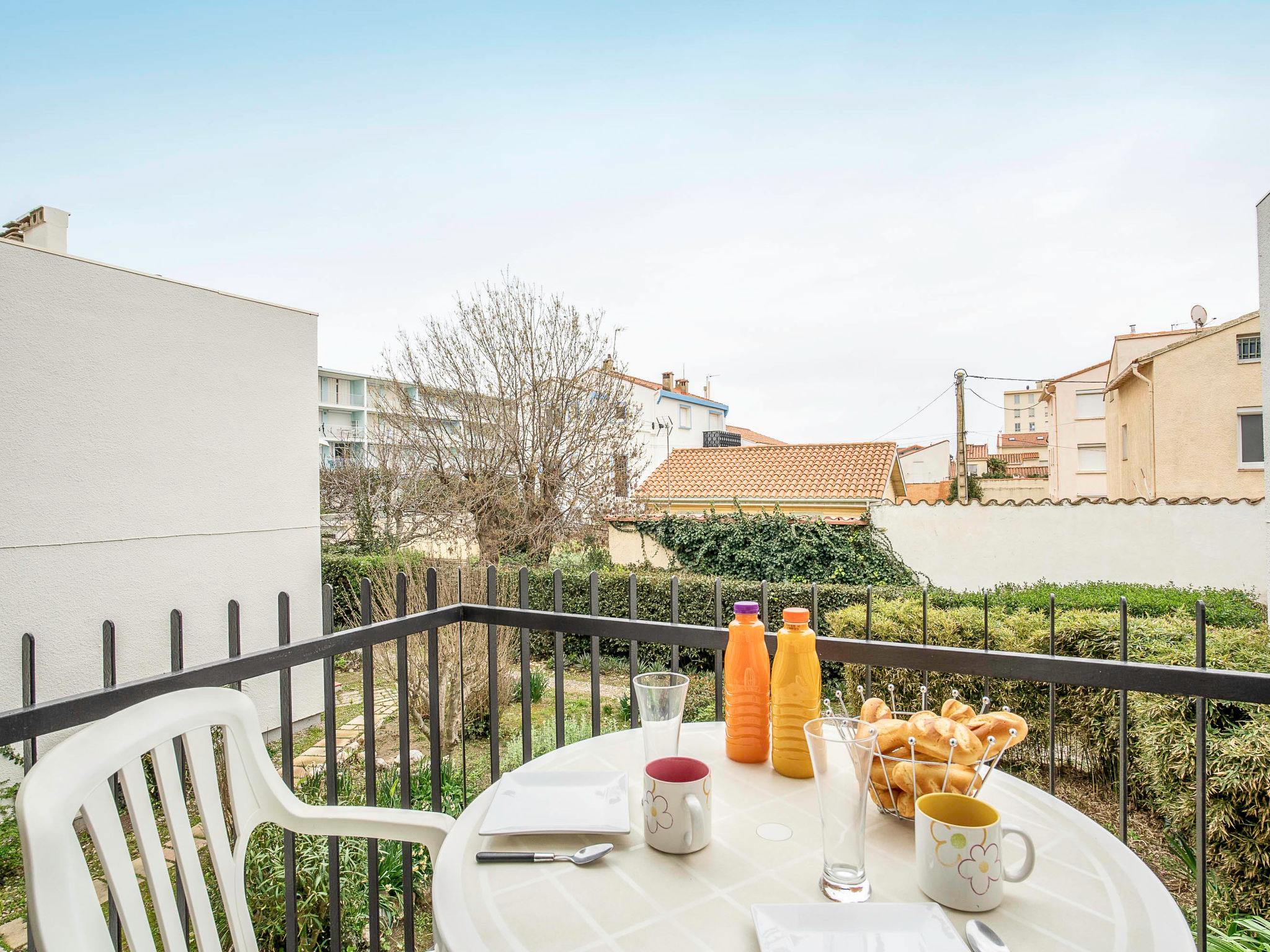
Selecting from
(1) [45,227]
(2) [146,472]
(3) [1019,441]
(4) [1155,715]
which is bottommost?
(4) [1155,715]

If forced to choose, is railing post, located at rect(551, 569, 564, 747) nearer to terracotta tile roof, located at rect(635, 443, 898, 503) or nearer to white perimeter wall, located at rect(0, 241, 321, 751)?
white perimeter wall, located at rect(0, 241, 321, 751)

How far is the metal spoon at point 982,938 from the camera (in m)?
0.59

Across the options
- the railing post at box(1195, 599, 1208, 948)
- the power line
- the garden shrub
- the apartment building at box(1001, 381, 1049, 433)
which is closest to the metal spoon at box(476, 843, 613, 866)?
the railing post at box(1195, 599, 1208, 948)

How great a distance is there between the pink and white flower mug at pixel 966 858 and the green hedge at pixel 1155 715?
51.8 inches

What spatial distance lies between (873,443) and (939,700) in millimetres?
7737

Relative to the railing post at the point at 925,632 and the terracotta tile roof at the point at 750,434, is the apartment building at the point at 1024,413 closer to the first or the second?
the terracotta tile roof at the point at 750,434

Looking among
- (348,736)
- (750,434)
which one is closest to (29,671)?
(348,736)

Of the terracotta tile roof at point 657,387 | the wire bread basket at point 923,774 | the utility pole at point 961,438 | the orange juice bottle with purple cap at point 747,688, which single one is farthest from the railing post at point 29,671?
the terracotta tile roof at point 657,387

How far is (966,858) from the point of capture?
672 mm

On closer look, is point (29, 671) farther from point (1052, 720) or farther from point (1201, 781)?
point (1201, 781)

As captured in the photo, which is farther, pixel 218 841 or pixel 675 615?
pixel 675 615

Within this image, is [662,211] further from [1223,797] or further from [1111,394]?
[1111,394]

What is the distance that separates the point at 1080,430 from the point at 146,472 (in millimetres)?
22351

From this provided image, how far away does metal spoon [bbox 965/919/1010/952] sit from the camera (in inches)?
23.4
